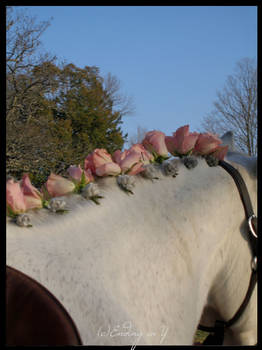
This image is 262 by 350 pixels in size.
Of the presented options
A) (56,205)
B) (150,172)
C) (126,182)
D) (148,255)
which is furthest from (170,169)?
(56,205)

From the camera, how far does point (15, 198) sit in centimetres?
100

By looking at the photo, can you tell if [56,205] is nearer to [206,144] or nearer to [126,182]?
[126,182]

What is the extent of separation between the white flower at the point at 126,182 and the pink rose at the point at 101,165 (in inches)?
1.2

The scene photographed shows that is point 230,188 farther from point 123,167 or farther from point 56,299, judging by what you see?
point 56,299

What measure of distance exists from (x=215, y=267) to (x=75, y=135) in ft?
3.14

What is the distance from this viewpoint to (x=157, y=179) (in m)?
1.30

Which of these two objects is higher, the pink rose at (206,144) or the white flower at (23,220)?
the pink rose at (206,144)

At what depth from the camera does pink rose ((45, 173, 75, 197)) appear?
1.15m

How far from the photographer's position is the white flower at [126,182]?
1203 millimetres

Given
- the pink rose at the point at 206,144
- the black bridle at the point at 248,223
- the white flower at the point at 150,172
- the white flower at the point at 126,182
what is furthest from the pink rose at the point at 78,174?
the black bridle at the point at 248,223

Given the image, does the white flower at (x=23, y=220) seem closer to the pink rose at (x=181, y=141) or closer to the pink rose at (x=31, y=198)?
the pink rose at (x=31, y=198)

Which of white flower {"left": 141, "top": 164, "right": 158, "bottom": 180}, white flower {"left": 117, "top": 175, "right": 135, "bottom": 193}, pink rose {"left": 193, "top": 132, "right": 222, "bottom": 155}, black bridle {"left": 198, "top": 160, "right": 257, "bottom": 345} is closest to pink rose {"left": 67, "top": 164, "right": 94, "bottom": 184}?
white flower {"left": 117, "top": 175, "right": 135, "bottom": 193}

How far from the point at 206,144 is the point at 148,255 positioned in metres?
0.55
